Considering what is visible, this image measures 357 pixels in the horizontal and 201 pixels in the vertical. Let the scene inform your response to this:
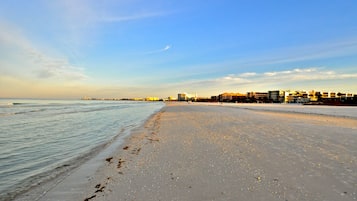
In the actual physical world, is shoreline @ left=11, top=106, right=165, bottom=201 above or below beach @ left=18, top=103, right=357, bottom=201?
below

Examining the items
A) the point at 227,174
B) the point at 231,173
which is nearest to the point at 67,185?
the point at 227,174

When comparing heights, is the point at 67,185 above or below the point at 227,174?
below

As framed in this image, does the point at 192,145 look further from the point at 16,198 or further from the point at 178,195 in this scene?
the point at 16,198

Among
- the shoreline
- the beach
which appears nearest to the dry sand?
the beach

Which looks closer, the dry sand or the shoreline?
the dry sand

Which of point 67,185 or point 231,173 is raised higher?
point 231,173

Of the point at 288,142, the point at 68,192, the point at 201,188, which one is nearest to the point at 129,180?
the point at 68,192

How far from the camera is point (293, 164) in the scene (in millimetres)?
6672

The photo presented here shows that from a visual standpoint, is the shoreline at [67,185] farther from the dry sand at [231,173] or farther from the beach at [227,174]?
the dry sand at [231,173]

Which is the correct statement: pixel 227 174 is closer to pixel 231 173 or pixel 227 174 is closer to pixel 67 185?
pixel 231 173

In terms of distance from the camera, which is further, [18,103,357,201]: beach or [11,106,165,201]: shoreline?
[11,106,165,201]: shoreline

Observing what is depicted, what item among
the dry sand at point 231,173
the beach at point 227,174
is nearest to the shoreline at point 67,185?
the beach at point 227,174

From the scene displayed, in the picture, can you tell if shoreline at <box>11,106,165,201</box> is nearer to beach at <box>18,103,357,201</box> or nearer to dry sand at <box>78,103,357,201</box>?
beach at <box>18,103,357,201</box>

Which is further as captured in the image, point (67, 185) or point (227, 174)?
point (227, 174)
